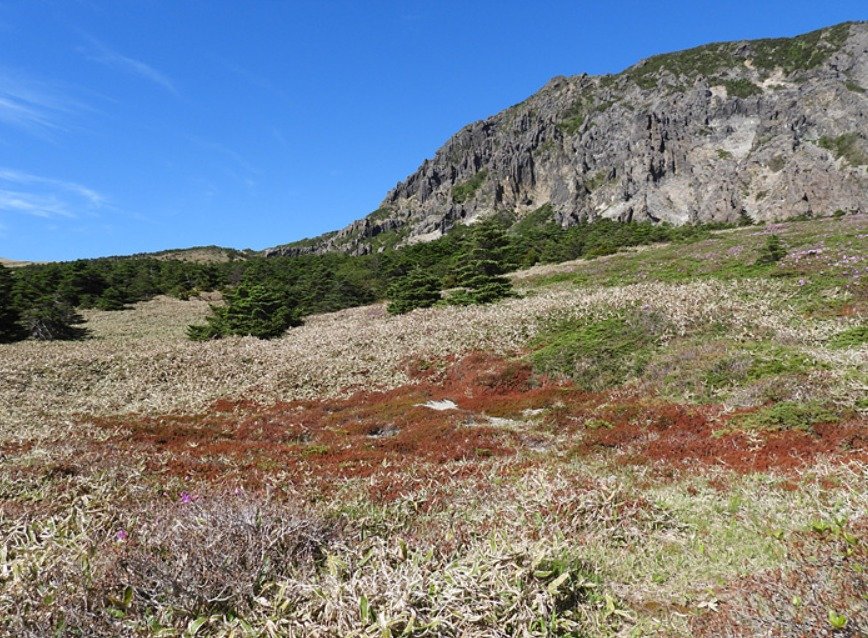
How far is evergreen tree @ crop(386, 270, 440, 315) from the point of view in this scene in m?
42.6

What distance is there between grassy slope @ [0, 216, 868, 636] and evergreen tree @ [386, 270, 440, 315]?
14.0 metres

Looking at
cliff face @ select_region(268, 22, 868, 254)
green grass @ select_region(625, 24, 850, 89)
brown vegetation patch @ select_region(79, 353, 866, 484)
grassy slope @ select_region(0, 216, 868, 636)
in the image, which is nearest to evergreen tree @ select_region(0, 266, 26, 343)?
grassy slope @ select_region(0, 216, 868, 636)

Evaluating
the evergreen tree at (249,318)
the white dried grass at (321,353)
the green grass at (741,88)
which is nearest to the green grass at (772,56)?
the green grass at (741,88)

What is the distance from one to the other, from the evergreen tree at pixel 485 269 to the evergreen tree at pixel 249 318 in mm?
15180

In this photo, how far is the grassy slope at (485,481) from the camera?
4832 mm

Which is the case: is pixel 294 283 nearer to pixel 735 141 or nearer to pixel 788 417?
pixel 788 417

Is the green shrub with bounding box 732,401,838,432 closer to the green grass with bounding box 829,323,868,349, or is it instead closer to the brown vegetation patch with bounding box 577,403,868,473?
the brown vegetation patch with bounding box 577,403,868,473

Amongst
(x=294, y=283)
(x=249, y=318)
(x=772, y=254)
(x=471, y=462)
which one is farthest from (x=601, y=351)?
(x=294, y=283)

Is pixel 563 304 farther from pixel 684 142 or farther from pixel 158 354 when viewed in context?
pixel 684 142

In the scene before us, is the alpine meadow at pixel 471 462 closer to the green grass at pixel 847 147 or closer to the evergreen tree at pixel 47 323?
the evergreen tree at pixel 47 323

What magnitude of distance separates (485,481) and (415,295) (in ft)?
110

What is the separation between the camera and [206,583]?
16.1 feet

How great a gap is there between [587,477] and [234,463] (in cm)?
902

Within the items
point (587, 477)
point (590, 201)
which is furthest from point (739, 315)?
point (590, 201)
